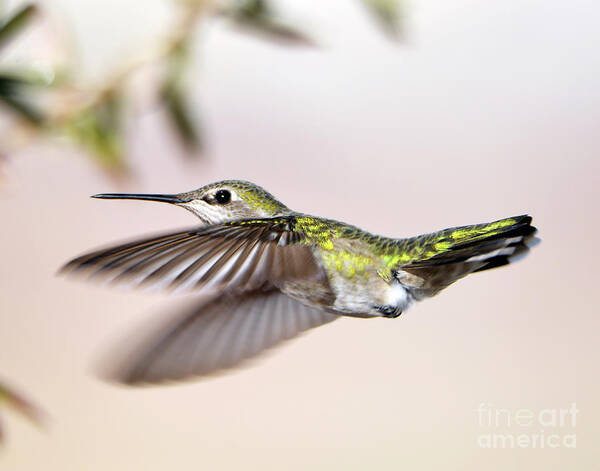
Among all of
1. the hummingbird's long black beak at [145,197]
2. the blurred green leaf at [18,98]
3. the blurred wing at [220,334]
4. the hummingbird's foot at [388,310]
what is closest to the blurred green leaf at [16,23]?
the blurred green leaf at [18,98]

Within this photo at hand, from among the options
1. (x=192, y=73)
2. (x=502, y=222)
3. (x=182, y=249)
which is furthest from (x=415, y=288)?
(x=192, y=73)

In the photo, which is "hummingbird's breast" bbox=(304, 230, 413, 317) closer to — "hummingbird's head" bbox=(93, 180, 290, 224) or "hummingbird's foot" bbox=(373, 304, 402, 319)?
"hummingbird's foot" bbox=(373, 304, 402, 319)

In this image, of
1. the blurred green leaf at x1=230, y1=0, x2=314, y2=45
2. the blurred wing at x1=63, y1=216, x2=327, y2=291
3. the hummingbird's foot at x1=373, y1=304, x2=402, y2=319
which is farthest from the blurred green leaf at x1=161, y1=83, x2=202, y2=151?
the hummingbird's foot at x1=373, y1=304, x2=402, y2=319

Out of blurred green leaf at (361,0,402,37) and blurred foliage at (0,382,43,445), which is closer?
blurred foliage at (0,382,43,445)

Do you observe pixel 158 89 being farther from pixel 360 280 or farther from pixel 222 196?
pixel 360 280

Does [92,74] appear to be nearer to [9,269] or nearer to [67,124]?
[67,124]

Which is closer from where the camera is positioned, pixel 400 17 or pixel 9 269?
pixel 400 17

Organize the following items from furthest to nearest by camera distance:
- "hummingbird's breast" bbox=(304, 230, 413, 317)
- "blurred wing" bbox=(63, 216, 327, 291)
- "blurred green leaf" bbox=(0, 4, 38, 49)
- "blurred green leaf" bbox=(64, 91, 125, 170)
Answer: "blurred green leaf" bbox=(64, 91, 125, 170) → "hummingbird's breast" bbox=(304, 230, 413, 317) → "blurred green leaf" bbox=(0, 4, 38, 49) → "blurred wing" bbox=(63, 216, 327, 291)
